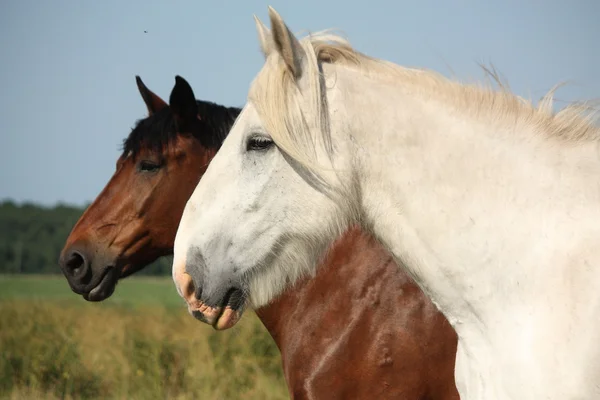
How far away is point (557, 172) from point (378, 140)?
2.10ft

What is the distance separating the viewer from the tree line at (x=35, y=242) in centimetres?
5981

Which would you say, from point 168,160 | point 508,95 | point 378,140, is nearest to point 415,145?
point 378,140

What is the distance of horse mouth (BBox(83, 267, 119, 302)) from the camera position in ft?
15.7

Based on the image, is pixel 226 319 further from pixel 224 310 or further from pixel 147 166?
pixel 147 166

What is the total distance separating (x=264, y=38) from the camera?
2.93m

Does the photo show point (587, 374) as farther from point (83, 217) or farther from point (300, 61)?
point (83, 217)

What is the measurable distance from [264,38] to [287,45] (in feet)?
0.80

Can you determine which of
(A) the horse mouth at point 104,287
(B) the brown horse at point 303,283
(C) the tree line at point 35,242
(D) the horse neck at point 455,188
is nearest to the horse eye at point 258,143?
(D) the horse neck at point 455,188

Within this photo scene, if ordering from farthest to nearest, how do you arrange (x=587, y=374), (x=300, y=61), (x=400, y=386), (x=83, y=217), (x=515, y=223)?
1. (x=83, y=217)
2. (x=400, y=386)
3. (x=300, y=61)
4. (x=515, y=223)
5. (x=587, y=374)

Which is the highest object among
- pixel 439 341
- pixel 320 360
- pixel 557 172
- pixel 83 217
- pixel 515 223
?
pixel 557 172

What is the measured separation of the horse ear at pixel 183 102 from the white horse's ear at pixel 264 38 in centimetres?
189

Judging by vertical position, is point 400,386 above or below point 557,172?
below

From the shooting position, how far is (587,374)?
2332 mm

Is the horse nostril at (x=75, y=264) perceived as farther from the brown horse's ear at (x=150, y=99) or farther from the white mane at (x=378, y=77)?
the white mane at (x=378, y=77)
